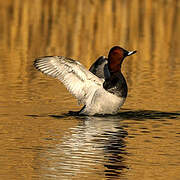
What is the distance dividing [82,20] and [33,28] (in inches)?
116

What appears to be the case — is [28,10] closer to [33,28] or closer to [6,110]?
[33,28]

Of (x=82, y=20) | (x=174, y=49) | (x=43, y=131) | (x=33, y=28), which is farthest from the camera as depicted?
(x=82, y=20)

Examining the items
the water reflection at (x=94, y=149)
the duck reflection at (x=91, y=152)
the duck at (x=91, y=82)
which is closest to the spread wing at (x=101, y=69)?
the duck at (x=91, y=82)

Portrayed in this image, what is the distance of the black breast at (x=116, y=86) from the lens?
12.0 m

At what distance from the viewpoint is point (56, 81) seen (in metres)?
15.2

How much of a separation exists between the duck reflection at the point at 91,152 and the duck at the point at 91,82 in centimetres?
57

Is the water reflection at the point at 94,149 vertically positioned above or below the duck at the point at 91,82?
below

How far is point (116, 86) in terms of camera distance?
12133 millimetres

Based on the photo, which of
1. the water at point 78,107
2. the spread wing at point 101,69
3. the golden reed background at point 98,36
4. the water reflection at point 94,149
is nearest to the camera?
the water reflection at point 94,149

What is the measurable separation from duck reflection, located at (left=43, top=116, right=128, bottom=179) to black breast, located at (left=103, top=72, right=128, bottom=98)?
58 cm

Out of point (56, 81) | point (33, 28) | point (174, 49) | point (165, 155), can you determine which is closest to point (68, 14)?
point (33, 28)

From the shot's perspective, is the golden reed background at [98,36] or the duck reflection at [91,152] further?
the golden reed background at [98,36]

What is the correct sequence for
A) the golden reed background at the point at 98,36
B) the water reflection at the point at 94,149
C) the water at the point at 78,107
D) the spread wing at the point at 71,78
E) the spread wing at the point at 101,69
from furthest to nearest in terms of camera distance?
the golden reed background at the point at 98,36
the spread wing at the point at 101,69
the spread wing at the point at 71,78
the water at the point at 78,107
the water reflection at the point at 94,149

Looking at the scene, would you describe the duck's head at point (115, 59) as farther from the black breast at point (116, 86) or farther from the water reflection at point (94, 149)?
the water reflection at point (94, 149)
